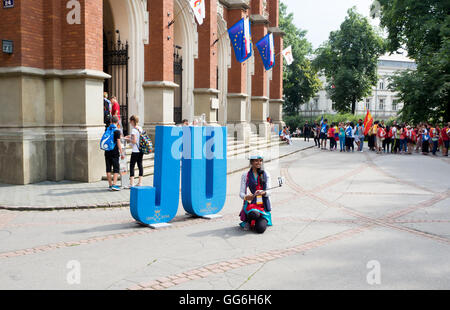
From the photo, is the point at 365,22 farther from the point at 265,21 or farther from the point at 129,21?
the point at 129,21

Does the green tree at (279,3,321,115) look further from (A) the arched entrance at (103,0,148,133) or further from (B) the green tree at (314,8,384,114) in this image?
(A) the arched entrance at (103,0,148,133)

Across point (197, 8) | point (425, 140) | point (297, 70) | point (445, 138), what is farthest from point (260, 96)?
point (297, 70)

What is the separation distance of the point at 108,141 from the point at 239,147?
1141 cm

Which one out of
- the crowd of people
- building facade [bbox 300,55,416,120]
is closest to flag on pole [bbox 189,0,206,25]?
the crowd of people

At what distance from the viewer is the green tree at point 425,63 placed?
85.6ft

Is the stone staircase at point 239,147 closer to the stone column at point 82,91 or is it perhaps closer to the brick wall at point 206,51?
the stone column at point 82,91

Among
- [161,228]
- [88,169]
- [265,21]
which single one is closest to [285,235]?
[161,228]

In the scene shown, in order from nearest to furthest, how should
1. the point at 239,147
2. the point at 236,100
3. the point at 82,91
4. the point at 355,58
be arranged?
the point at 82,91
the point at 239,147
the point at 236,100
the point at 355,58

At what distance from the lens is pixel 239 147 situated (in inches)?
842

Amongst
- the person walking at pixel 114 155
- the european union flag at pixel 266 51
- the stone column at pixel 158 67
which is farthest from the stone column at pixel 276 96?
the person walking at pixel 114 155

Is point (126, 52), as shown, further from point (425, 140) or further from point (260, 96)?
point (425, 140)

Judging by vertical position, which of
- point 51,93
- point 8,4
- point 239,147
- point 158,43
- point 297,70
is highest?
point 297,70

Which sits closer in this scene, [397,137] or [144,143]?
[144,143]
